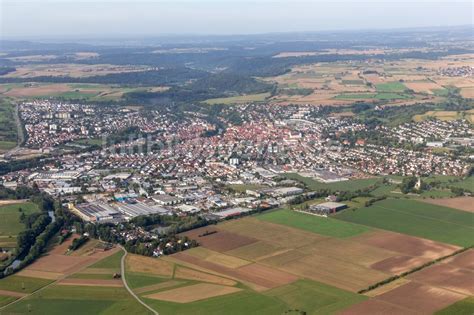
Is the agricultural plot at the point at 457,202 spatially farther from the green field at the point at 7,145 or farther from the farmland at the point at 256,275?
the green field at the point at 7,145

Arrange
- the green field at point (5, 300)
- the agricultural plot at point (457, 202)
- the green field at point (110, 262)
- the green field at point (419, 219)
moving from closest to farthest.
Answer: the green field at point (5, 300) → the green field at point (110, 262) → the green field at point (419, 219) → the agricultural plot at point (457, 202)

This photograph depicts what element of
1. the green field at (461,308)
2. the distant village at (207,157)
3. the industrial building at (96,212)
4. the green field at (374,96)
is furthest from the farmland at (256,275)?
the green field at (374,96)

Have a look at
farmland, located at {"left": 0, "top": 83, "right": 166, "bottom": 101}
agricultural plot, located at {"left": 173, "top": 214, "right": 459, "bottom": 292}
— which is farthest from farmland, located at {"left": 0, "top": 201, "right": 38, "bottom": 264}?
farmland, located at {"left": 0, "top": 83, "right": 166, "bottom": 101}

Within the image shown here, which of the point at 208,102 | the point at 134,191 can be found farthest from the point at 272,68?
the point at 134,191

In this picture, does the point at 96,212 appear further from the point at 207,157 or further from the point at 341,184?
the point at 207,157

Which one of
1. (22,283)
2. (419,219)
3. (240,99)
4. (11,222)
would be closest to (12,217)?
(11,222)

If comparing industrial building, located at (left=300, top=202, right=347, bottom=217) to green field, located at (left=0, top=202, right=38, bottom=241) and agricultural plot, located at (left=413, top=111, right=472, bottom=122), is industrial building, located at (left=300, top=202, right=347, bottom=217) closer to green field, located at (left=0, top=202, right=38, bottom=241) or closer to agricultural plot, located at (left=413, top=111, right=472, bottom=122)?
green field, located at (left=0, top=202, right=38, bottom=241)
